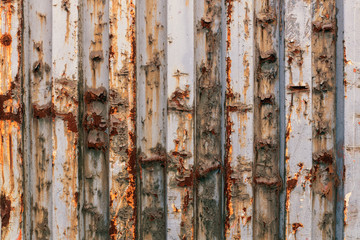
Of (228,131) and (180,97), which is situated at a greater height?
(180,97)

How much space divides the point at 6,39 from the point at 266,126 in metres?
1.16

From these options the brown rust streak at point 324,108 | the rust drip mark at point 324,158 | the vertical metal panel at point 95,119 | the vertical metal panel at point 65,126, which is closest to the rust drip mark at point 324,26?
the brown rust streak at point 324,108

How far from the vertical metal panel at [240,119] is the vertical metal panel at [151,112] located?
0.91 ft

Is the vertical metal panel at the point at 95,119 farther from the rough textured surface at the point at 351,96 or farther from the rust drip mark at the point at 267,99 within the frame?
the rough textured surface at the point at 351,96

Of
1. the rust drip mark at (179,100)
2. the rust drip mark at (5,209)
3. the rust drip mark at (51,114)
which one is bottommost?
the rust drip mark at (5,209)

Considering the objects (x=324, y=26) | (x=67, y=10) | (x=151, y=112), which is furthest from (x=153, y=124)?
(x=324, y=26)

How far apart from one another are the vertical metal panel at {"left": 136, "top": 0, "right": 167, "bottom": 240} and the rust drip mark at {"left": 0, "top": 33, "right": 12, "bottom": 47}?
55 centimetres

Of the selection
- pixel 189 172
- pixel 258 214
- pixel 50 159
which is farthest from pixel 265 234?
pixel 50 159

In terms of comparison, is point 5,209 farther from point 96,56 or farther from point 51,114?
point 96,56

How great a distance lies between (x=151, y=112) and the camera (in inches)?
42.6

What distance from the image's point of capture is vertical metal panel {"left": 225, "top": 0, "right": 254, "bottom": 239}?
107 centimetres

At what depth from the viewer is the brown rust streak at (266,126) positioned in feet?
3.51

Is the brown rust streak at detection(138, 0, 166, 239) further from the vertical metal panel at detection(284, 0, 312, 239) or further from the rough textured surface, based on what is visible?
the rough textured surface

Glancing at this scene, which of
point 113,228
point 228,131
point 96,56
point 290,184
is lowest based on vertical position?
point 113,228
